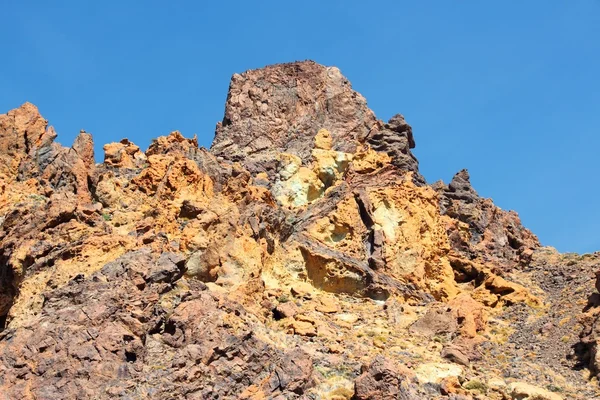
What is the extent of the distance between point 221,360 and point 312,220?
56.9 feet

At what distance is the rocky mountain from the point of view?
36250mm

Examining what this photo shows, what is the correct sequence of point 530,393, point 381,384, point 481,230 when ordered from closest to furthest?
point 381,384 < point 530,393 < point 481,230

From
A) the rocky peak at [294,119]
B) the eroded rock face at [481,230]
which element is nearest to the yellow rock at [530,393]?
the eroded rock face at [481,230]

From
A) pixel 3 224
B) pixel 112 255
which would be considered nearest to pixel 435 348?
pixel 112 255

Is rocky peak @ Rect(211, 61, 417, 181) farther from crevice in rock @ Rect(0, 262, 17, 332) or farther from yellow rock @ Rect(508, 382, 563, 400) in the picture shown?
yellow rock @ Rect(508, 382, 563, 400)

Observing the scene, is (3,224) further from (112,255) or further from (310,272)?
(310,272)

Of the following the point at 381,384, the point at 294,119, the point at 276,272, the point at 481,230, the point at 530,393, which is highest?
the point at 294,119

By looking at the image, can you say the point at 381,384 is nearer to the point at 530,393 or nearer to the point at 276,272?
the point at 530,393

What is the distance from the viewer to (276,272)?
1943 inches

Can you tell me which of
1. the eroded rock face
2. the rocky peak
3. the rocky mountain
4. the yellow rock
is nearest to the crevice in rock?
the rocky mountain

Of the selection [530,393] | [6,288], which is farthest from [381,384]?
[6,288]

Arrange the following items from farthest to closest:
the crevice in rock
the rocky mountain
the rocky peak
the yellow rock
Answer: the rocky peak → the crevice in rock → the yellow rock → the rocky mountain

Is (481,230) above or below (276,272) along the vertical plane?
above

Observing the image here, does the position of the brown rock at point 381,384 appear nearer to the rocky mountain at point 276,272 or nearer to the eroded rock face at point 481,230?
the rocky mountain at point 276,272
